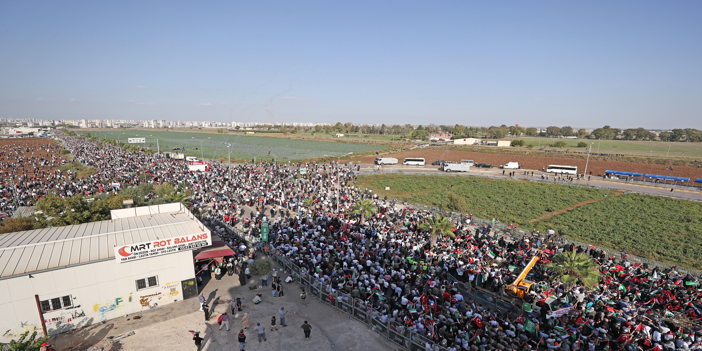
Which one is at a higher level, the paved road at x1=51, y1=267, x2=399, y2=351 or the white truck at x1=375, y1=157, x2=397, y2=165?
the white truck at x1=375, y1=157, x2=397, y2=165

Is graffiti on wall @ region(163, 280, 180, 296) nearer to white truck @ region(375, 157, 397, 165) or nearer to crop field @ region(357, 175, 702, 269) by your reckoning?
crop field @ region(357, 175, 702, 269)

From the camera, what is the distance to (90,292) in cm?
1364

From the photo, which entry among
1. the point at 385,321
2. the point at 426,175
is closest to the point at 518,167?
the point at 426,175

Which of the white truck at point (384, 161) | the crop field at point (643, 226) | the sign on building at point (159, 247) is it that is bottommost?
the crop field at point (643, 226)

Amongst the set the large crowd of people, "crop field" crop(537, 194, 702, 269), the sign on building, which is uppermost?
the sign on building

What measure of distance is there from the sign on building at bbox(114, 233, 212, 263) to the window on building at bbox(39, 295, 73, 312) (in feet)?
7.35

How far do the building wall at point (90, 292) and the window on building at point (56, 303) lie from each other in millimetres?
127

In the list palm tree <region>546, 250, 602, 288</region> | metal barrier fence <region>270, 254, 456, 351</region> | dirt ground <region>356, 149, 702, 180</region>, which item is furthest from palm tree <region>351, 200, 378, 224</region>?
dirt ground <region>356, 149, 702, 180</region>

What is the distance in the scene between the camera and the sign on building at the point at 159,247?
13.9 meters

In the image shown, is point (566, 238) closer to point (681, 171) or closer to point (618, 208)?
point (618, 208)

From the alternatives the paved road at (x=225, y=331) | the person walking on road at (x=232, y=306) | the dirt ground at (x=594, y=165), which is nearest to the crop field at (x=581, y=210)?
the paved road at (x=225, y=331)

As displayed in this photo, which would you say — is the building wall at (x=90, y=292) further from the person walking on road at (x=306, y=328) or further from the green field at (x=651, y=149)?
the green field at (x=651, y=149)

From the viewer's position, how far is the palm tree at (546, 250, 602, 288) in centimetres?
1548

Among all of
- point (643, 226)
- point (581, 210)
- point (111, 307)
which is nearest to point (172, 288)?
point (111, 307)
